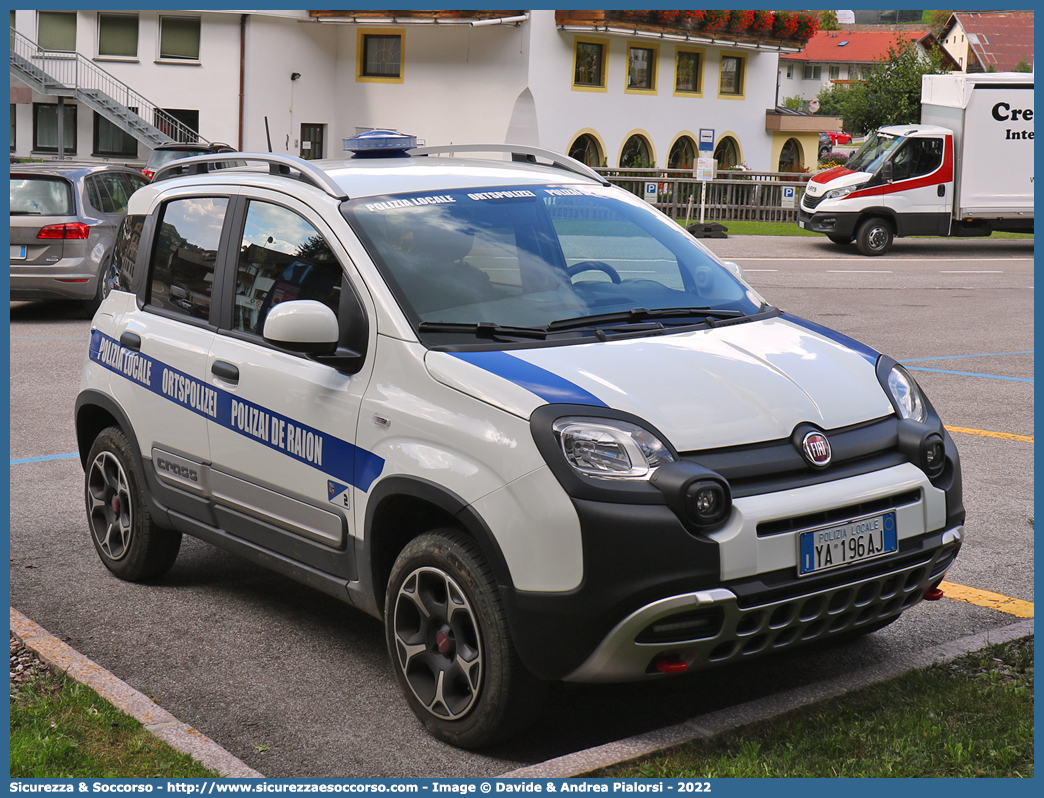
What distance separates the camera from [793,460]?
141 inches

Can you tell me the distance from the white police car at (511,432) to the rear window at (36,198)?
895 centimetres

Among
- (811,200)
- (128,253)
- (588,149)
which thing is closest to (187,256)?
(128,253)

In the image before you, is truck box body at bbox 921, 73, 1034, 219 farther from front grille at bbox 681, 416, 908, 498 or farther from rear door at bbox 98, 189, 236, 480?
front grille at bbox 681, 416, 908, 498

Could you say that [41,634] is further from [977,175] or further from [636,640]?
[977,175]

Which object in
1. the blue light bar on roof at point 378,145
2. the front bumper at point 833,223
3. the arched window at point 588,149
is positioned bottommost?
the blue light bar on roof at point 378,145

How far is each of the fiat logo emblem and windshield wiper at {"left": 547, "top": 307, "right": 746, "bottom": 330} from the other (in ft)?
2.65

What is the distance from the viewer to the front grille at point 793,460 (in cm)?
349

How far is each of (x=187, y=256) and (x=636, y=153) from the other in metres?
39.9

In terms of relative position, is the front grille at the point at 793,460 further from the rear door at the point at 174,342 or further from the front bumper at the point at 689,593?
the rear door at the point at 174,342

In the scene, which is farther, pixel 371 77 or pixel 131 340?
pixel 371 77

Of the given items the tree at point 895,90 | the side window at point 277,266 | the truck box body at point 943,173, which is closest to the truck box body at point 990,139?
the truck box body at point 943,173

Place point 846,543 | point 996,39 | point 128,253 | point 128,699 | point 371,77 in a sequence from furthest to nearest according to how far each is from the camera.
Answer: point 996,39
point 371,77
point 128,253
point 128,699
point 846,543

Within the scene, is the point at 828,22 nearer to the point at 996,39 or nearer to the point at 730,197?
the point at 996,39

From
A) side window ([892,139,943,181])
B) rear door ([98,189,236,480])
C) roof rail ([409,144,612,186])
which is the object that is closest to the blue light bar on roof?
roof rail ([409,144,612,186])
